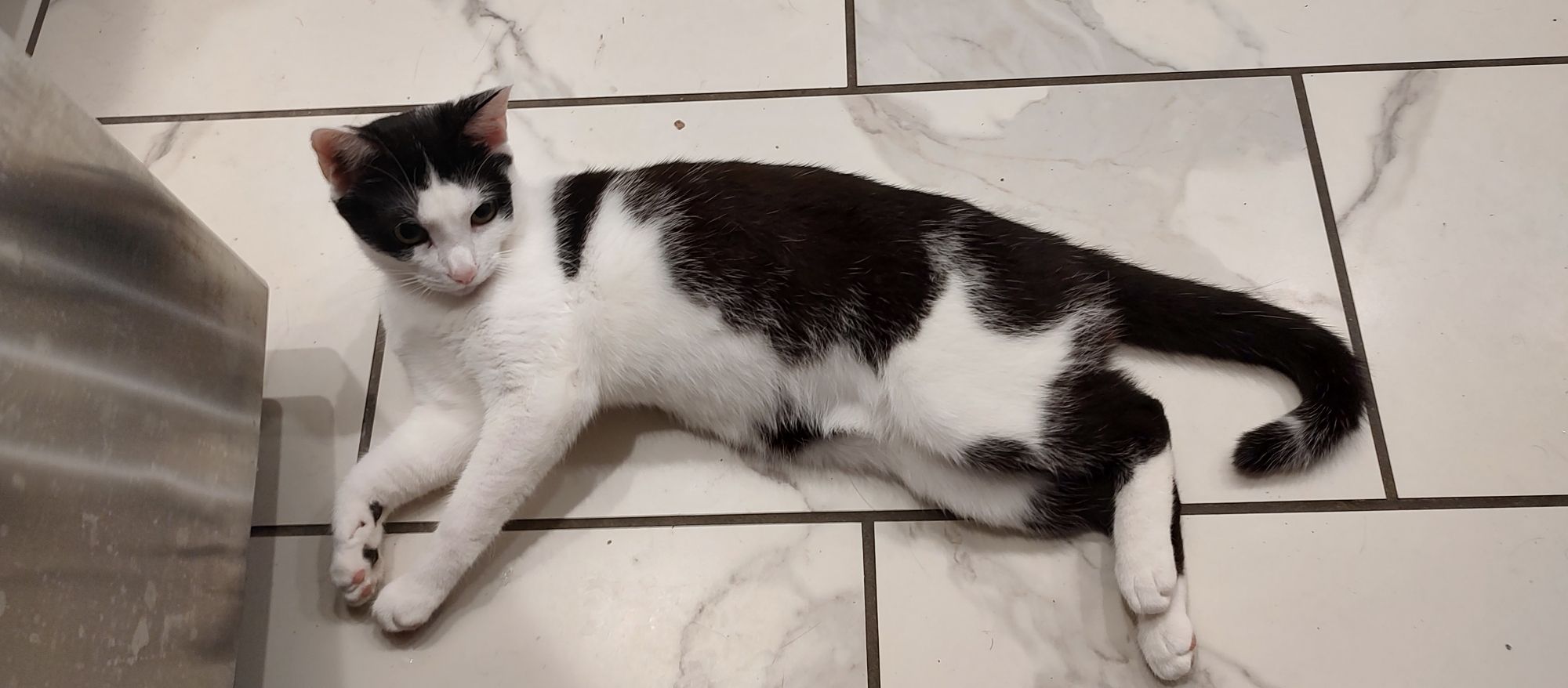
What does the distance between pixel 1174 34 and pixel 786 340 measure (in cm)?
97

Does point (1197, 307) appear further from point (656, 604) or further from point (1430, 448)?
point (656, 604)

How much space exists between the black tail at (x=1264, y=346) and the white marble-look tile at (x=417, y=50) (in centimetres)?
69

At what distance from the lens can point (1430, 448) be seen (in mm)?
1337

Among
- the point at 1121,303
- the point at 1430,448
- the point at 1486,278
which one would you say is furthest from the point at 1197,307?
the point at 1486,278

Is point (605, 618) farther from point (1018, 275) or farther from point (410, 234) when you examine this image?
point (1018, 275)

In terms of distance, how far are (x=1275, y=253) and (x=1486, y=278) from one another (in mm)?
298

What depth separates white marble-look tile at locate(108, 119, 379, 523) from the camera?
1449 millimetres

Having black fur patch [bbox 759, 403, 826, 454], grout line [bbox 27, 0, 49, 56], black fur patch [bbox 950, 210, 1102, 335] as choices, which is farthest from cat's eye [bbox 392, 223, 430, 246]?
grout line [bbox 27, 0, 49, 56]

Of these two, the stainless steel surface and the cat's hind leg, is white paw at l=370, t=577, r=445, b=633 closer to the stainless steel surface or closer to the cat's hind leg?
the stainless steel surface

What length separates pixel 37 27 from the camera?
1.85 m

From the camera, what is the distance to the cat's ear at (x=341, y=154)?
113cm

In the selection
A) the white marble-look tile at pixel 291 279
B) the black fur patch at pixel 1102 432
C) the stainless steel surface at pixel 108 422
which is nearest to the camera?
the stainless steel surface at pixel 108 422

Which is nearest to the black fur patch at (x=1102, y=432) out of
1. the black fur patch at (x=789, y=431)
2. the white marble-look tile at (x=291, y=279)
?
the black fur patch at (x=789, y=431)

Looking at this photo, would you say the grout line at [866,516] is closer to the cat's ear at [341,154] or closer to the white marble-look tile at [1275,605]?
the white marble-look tile at [1275,605]
